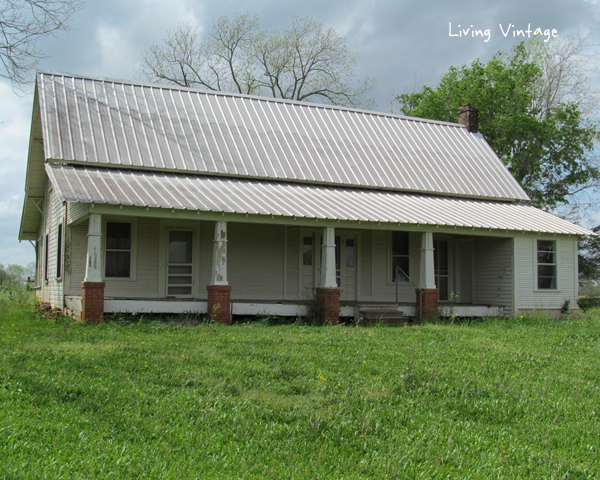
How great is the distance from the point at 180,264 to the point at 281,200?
3194mm

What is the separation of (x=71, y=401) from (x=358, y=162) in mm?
13786

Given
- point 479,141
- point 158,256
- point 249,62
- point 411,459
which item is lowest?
point 411,459

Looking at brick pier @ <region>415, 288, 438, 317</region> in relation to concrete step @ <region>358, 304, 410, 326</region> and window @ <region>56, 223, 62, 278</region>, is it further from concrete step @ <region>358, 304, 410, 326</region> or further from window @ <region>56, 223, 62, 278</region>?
window @ <region>56, 223, 62, 278</region>

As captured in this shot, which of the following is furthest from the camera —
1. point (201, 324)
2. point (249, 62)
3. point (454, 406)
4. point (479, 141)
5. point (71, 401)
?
point (249, 62)

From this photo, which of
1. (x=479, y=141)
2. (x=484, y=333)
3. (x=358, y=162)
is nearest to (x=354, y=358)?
(x=484, y=333)

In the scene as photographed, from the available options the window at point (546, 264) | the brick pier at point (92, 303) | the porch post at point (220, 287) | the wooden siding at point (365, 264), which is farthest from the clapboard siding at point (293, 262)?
the window at point (546, 264)

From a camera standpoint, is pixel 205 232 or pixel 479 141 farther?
pixel 479 141

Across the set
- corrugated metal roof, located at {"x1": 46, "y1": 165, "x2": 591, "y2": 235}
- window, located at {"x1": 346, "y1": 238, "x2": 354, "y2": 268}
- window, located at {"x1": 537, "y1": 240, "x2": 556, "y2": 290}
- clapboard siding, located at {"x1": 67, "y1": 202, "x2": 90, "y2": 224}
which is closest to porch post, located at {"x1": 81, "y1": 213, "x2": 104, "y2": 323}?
clapboard siding, located at {"x1": 67, "y1": 202, "x2": 90, "y2": 224}

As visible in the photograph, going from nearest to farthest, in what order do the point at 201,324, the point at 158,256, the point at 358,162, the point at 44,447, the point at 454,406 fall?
the point at 44,447 → the point at 454,406 → the point at 201,324 → the point at 158,256 → the point at 358,162

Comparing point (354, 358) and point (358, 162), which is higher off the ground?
point (358, 162)

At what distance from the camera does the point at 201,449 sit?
16.4 feet

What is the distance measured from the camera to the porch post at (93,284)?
11.9m

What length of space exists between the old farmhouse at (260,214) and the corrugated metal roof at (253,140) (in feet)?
0.20

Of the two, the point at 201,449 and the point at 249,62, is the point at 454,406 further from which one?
the point at 249,62
